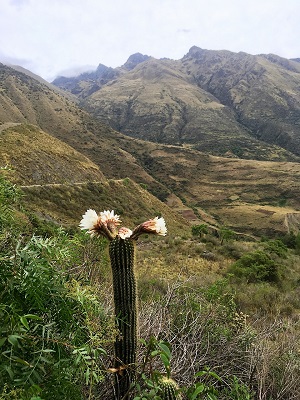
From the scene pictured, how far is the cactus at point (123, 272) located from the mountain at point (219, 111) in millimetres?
91319

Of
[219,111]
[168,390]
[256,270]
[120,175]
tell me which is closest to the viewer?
[168,390]

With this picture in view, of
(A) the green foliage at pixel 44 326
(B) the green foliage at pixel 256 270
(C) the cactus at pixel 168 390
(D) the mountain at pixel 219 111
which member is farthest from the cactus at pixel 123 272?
(D) the mountain at pixel 219 111

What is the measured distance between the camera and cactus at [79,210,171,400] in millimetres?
2610

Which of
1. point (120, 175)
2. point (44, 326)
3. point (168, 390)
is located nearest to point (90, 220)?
point (44, 326)

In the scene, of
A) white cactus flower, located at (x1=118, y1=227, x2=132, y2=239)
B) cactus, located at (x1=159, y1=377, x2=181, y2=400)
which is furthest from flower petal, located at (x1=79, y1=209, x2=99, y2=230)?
cactus, located at (x1=159, y1=377, x2=181, y2=400)

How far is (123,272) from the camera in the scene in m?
2.75

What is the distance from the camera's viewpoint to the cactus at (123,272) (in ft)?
8.56

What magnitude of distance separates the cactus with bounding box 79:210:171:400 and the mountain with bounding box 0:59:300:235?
23.7 m

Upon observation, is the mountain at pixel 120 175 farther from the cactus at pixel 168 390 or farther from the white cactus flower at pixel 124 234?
the cactus at pixel 168 390

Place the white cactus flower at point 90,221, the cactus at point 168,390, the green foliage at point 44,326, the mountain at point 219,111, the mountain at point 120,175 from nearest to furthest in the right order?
the green foliage at point 44,326, the cactus at point 168,390, the white cactus flower at point 90,221, the mountain at point 120,175, the mountain at point 219,111

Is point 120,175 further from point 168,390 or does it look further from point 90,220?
point 168,390

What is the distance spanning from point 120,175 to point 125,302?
54.8 metres

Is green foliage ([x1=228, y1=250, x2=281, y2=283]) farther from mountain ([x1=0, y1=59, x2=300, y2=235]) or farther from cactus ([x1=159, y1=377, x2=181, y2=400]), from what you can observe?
mountain ([x1=0, y1=59, x2=300, y2=235])

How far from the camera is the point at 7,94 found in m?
78.7
